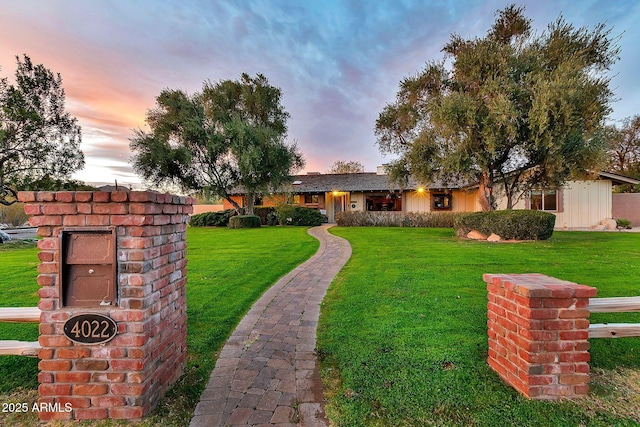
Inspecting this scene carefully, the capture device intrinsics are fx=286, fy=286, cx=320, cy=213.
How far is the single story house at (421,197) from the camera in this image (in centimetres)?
1533

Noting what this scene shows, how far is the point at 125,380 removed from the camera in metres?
1.73

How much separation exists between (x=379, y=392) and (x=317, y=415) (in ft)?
1.59

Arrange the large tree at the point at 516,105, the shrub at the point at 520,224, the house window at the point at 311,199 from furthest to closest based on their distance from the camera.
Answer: the house window at the point at 311,199
the shrub at the point at 520,224
the large tree at the point at 516,105

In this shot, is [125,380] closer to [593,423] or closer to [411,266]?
[593,423]

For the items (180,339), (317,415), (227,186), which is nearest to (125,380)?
(180,339)

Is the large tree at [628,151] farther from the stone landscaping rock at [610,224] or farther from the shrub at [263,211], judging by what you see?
the shrub at [263,211]

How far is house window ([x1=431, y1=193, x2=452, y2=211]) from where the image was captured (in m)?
19.1

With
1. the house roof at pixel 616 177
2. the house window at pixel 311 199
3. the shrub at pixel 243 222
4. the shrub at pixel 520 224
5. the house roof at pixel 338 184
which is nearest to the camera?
the shrub at pixel 520 224

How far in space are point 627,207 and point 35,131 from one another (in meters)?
31.8

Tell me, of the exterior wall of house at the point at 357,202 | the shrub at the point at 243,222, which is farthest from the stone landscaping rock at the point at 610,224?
the shrub at the point at 243,222

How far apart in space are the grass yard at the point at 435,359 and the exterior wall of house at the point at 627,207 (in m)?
16.8

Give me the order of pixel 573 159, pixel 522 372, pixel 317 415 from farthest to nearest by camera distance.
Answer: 1. pixel 573 159
2. pixel 522 372
3. pixel 317 415

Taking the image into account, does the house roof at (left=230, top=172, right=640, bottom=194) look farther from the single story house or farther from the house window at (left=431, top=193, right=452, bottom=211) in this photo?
the house window at (left=431, top=193, right=452, bottom=211)

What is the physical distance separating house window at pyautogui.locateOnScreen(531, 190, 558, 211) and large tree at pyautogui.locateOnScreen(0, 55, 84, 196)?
79.7ft
